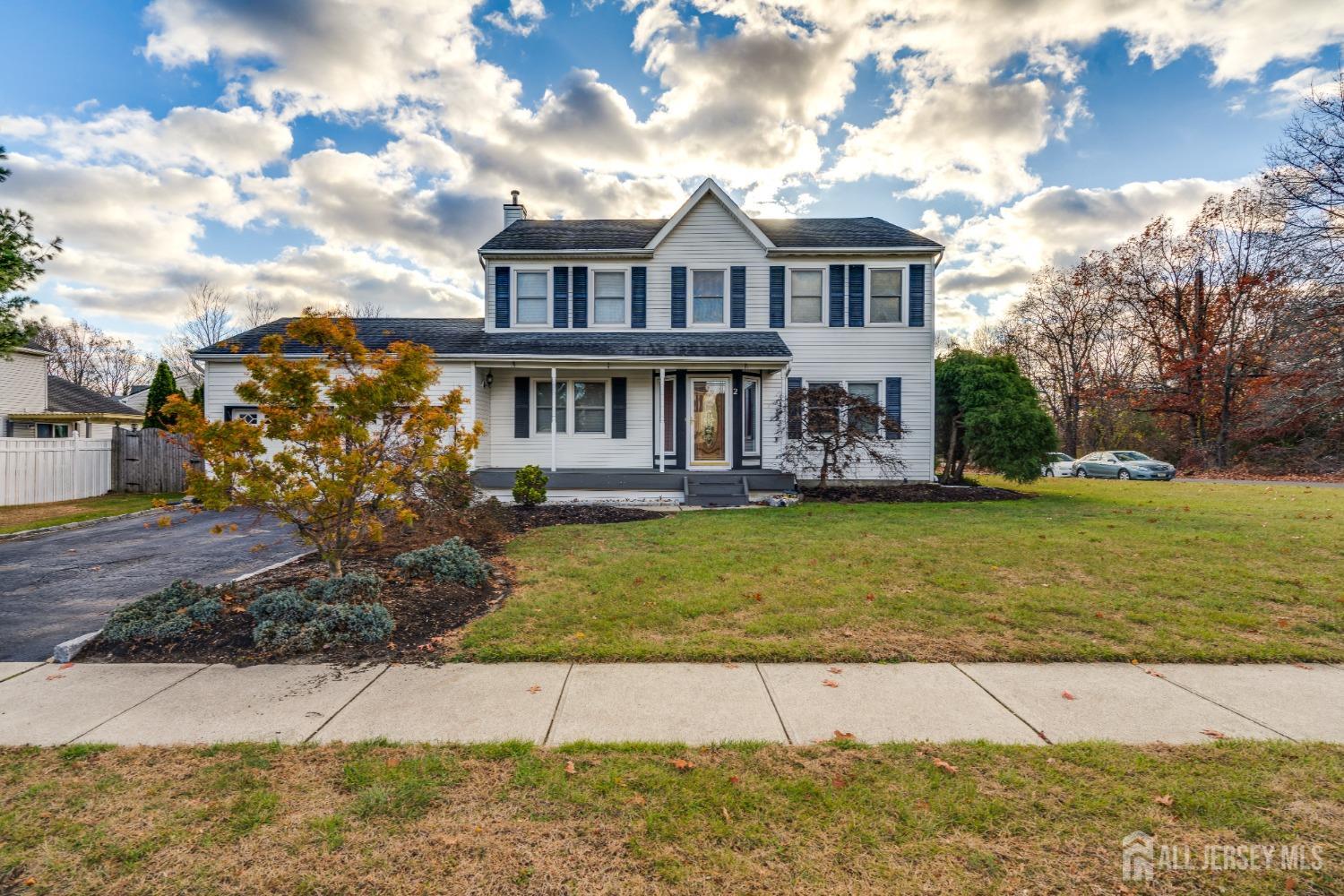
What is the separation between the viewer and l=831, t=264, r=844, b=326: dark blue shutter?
15.2 metres

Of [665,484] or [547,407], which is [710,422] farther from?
[547,407]

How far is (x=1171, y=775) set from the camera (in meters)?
2.70

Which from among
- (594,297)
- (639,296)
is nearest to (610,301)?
(594,297)

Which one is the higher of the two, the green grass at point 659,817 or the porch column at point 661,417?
the porch column at point 661,417

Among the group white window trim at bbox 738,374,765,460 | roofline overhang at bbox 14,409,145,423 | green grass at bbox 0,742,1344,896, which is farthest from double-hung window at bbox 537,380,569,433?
roofline overhang at bbox 14,409,145,423

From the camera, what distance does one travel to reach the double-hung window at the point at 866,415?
13.7m

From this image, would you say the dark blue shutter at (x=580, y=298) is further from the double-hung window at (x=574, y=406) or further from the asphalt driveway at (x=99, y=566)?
the asphalt driveway at (x=99, y=566)

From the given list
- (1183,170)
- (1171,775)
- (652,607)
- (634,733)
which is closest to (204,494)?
(652,607)

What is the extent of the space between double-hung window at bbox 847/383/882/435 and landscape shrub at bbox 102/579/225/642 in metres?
12.3

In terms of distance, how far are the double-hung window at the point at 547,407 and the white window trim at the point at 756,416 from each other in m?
4.89

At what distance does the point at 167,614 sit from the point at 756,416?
490 inches

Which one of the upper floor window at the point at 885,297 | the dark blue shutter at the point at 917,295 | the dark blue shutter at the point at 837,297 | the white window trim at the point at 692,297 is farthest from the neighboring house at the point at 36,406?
the dark blue shutter at the point at 917,295

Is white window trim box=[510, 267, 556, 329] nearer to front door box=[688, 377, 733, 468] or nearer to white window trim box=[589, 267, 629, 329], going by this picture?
white window trim box=[589, 267, 629, 329]

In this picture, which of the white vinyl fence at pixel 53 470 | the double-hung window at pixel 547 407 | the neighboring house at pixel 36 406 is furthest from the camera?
the neighboring house at pixel 36 406
